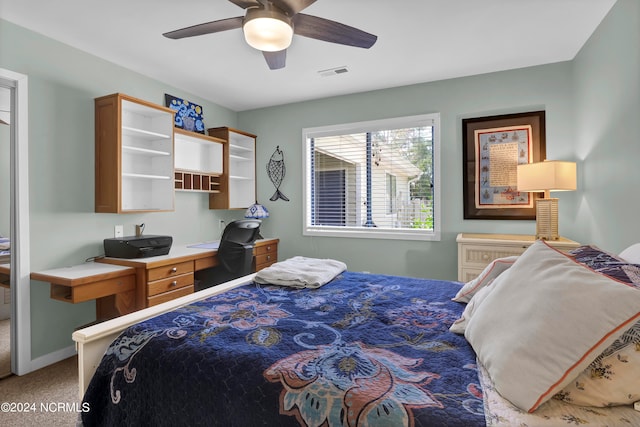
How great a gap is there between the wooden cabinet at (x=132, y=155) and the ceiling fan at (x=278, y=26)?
1.21 meters

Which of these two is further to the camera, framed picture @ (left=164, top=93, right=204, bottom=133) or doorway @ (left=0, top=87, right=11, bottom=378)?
framed picture @ (left=164, top=93, right=204, bottom=133)

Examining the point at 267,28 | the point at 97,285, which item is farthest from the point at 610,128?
the point at 97,285

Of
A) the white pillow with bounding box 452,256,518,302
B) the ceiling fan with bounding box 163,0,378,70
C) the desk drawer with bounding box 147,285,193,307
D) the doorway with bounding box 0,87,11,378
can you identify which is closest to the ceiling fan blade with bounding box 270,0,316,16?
the ceiling fan with bounding box 163,0,378,70

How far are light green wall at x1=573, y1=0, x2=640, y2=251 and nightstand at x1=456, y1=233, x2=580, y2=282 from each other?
17.8 inches

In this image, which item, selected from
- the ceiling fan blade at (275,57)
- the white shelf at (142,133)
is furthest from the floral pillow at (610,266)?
the white shelf at (142,133)

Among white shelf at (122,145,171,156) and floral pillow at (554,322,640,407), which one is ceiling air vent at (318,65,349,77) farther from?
floral pillow at (554,322,640,407)

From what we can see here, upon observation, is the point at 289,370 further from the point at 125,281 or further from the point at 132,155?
the point at 132,155

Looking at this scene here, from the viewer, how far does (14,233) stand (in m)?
2.50

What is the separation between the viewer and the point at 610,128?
235 centimetres

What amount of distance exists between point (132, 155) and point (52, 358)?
1.83m

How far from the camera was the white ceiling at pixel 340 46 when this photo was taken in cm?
227

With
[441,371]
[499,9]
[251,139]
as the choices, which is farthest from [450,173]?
[441,371]

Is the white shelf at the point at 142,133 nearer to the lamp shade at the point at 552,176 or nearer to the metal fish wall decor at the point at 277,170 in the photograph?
the metal fish wall decor at the point at 277,170

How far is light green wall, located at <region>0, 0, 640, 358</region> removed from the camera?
228 cm
